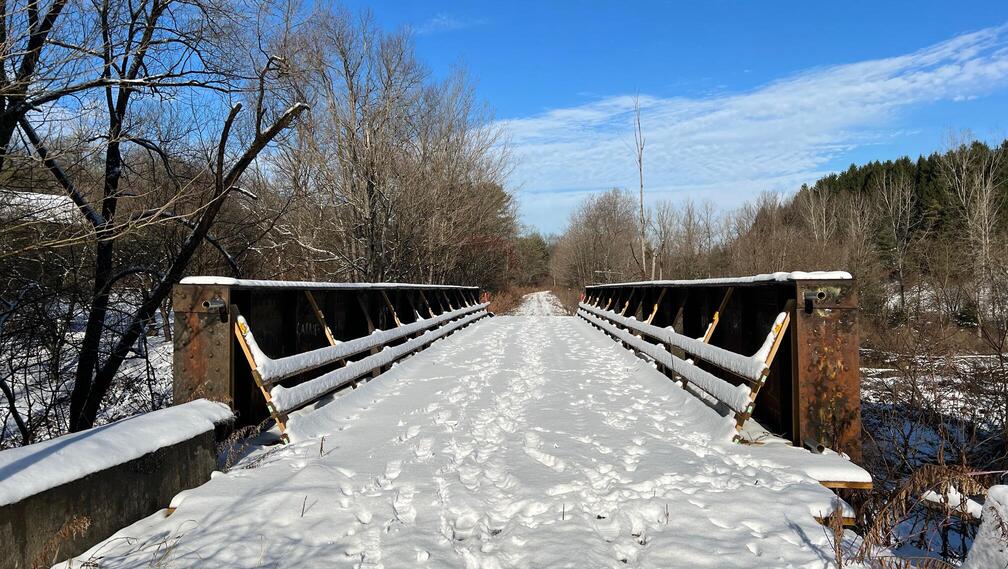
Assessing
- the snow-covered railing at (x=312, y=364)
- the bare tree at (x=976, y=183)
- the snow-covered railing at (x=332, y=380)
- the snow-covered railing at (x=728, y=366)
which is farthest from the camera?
the bare tree at (x=976, y=183)

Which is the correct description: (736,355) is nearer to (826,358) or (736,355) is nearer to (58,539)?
(826,358)

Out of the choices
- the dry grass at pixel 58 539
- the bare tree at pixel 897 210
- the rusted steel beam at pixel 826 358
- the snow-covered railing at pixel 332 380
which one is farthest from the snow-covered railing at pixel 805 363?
the bare tree at pixel 897 210

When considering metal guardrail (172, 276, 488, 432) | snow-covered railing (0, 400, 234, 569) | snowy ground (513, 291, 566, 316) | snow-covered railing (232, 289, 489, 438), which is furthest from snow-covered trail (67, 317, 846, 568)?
snowy ground (513, 291, 566, 316)

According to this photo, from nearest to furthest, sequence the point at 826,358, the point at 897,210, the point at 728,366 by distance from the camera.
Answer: the point at 826,358 < the point at 728,366 < the point at 897,210

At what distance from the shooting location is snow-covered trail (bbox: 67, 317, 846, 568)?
2727 mm

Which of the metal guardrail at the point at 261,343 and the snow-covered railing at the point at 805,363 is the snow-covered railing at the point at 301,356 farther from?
the snow-covered railing at the point at 805,363

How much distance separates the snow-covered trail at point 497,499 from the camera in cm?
273

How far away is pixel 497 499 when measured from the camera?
3.44 metres

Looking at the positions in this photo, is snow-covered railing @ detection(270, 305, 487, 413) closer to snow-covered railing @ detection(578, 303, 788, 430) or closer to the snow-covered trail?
the snow-covered trail

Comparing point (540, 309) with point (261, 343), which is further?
point (540, 309)

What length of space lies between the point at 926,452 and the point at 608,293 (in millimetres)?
12110

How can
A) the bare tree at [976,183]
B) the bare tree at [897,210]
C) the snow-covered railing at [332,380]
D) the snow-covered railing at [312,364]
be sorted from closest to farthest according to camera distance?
the snow-covered railing at [312,364] → the snow-covered railing at [332,380] → the bare tree at [976,183] → the bare tree at [897,210]

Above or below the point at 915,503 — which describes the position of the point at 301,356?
above

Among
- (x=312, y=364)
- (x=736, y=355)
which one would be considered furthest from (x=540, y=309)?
(x=736, y=355)
